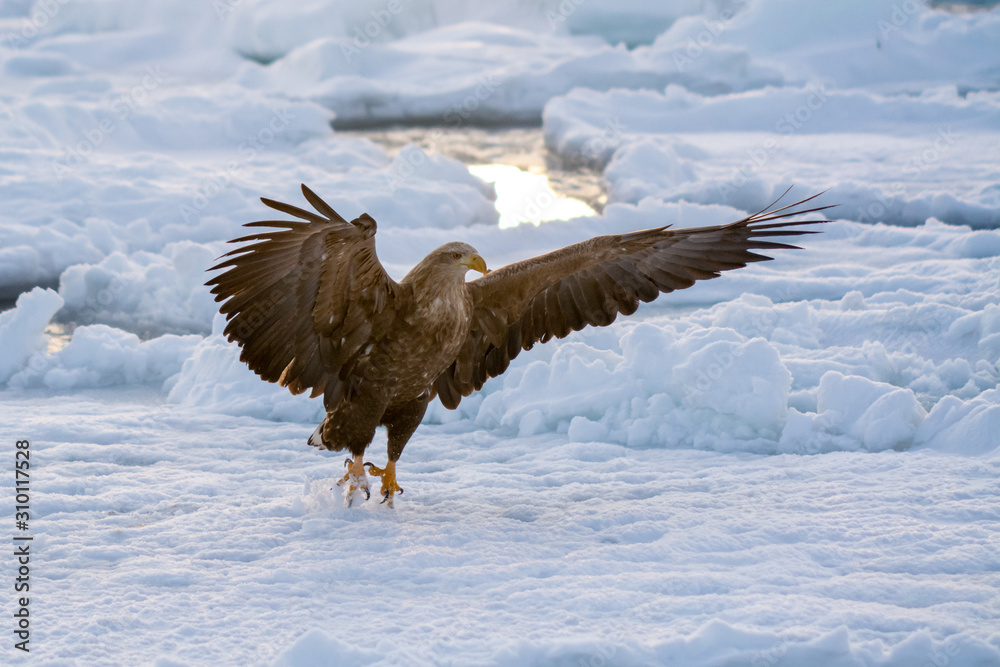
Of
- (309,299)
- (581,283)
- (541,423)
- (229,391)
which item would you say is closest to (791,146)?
(541,423)

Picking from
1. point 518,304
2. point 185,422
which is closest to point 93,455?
point 185,422

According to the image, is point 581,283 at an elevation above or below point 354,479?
above

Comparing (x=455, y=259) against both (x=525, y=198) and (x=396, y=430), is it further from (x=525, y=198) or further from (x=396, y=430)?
(x=525, y=198)

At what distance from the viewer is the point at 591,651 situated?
110 inches

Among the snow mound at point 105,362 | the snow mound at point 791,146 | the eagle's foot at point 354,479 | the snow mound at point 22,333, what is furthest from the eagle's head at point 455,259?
the snow mound at point 791,146

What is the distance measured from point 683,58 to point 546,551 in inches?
520

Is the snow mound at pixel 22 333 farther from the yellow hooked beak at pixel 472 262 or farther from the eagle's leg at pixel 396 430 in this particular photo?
the yellow hooked beak at pixel 472 262

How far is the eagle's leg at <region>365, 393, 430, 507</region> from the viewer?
4051 mm

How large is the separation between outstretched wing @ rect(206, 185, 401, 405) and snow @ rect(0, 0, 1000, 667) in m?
0.57

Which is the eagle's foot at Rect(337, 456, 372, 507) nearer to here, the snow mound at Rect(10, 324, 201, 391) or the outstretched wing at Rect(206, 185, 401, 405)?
the outstretched wing at Rect(206, 185, 401, 405)

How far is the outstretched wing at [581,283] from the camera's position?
13.8 feet

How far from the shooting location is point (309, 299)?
364cm

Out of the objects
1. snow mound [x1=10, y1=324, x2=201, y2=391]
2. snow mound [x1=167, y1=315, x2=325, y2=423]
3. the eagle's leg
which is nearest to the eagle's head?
the eagle's leg

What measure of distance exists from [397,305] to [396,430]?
26.2 inches
